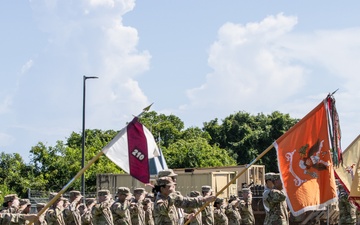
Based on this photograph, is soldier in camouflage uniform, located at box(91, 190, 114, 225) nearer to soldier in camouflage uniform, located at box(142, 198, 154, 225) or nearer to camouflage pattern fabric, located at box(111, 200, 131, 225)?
camouflage pattern fabric, located at box(111, 200, 131, 225)

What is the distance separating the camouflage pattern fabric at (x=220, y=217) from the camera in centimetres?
2220

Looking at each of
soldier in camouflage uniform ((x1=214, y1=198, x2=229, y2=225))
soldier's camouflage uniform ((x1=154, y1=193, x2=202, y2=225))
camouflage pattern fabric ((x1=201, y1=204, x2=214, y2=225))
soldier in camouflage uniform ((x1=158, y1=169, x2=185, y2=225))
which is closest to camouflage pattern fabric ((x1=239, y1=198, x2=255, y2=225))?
soldier in camouflage uniform ((x1=214, y1=198, x2=229, y2=225))

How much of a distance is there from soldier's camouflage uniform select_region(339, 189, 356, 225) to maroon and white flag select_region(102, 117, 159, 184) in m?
7.96

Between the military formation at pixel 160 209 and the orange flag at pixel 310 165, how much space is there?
1.30m

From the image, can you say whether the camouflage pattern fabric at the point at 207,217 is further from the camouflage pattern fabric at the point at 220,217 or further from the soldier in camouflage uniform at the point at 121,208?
the soldier in camouflage uniform at the point at 121,208

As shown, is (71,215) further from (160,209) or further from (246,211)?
(160,209)

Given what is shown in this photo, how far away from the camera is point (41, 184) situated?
1571 inches

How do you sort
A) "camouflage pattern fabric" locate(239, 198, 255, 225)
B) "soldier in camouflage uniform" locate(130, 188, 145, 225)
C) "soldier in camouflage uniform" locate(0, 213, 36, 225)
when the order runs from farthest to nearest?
1. "camouflage pattern fabric" locate(239, 198, 255, 225)
2. "soldier in camouflage uniform" locate(130, 188, 145, 225)
3. "soldier in camouflage uniform" locate(0, 213, 36, 225)

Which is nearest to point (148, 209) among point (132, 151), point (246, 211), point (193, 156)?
point (246, 211)

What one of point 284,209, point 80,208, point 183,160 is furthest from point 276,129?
point 284,209

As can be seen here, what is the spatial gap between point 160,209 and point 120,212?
4562 mm

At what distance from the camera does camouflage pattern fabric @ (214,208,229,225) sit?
2220cm

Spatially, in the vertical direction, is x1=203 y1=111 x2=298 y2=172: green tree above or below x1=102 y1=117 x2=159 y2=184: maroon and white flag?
above

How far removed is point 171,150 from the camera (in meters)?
49.1
